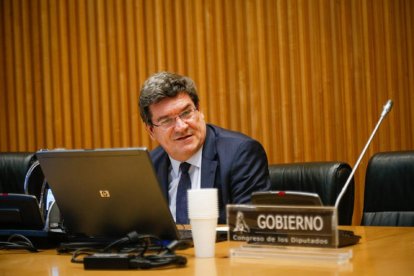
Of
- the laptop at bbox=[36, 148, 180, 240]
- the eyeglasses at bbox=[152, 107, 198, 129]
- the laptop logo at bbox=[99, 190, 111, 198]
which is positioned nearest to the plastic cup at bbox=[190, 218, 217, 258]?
the laptop at bbox=[36, 148, 180, 240]

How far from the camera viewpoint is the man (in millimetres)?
3193

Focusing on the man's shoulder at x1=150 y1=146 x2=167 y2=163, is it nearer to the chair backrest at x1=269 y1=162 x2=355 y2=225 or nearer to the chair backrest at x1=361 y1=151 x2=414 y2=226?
the chair backrest at x1=269 y1=162 x2=355 y2=225

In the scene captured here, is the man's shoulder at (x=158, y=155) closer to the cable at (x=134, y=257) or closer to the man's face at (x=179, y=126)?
the man's face at (x=179, y=126)

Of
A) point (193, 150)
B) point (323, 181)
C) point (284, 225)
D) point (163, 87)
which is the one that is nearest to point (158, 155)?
point (193, 150)

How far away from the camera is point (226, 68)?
509 centimetres

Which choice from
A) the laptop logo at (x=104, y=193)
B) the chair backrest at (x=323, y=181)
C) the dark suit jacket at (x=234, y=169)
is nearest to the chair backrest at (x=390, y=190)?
the chair backrest at (x=323, y=181)

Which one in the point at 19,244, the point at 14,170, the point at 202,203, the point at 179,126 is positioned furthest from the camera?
the point at 14,170

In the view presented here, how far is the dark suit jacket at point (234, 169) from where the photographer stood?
3.17 metres

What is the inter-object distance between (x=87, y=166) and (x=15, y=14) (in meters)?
3.55

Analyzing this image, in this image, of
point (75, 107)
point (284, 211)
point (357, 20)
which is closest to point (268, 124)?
point (357, 20)

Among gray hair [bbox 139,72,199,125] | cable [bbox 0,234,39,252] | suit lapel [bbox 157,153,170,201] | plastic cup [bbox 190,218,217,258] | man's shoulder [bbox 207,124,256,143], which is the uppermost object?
gray hair [bbox 139,72,199,125]

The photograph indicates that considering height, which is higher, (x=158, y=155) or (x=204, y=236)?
(x=158, y=155)

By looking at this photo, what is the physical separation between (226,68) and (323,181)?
82.2 inches

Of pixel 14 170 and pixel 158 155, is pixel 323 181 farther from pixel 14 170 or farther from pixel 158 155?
pixel 14 170
